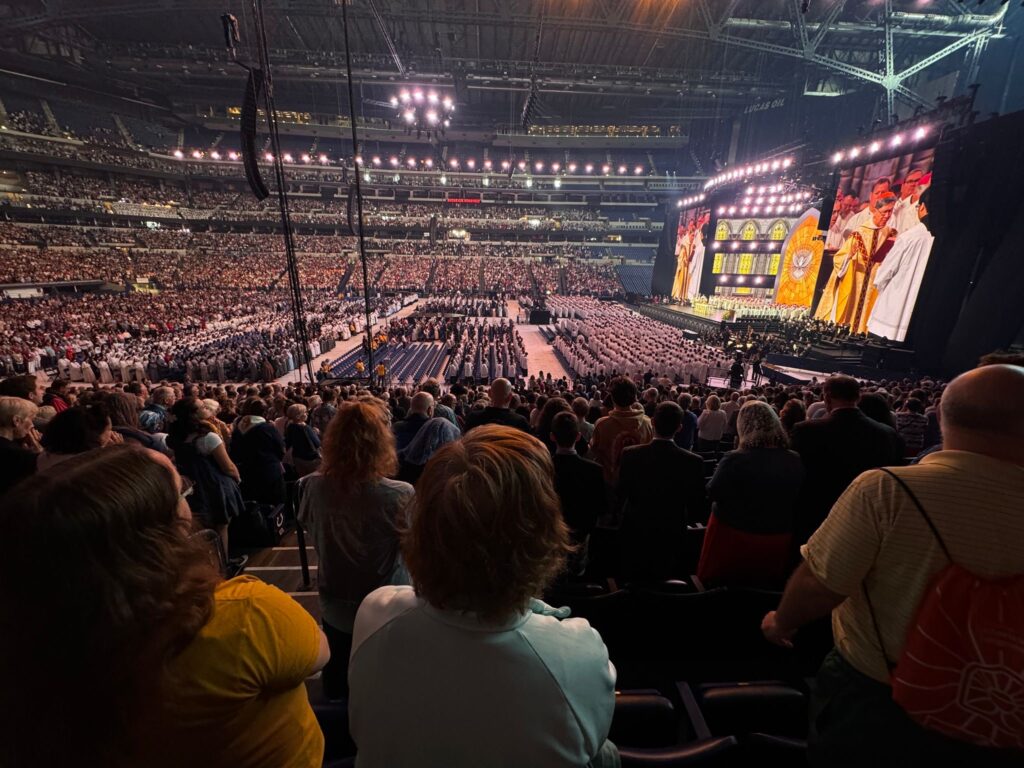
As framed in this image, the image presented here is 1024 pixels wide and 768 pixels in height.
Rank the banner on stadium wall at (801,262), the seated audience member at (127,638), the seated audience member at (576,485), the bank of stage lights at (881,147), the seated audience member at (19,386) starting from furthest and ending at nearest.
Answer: the banner on stadium wall at (801,262) < the bank of stage lights at (881,147) < the seated audience member at (19,386) < the seated audience member at (576,485) < the seated audience member at (127,638)

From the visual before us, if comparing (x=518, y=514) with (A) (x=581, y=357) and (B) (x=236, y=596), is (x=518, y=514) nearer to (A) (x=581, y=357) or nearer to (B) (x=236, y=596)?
(B) (x=236, y=596)

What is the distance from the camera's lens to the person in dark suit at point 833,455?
2.84 meters

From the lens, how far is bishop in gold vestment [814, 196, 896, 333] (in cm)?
1681

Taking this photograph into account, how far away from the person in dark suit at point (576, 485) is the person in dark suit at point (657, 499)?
8.1 inches

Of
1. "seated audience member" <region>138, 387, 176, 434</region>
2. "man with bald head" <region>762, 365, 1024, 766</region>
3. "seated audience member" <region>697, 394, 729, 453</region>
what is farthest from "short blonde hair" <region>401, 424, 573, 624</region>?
"seated audience member" <region>697, 394, 729, 453</region>

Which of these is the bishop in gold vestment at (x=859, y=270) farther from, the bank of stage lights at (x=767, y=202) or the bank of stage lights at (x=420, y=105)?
the bank of stage lights at (x=420, y=105)

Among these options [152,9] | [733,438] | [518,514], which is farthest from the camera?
[152,9]

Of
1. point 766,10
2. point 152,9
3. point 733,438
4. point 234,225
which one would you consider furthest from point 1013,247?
point 234,225

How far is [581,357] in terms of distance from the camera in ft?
60.6

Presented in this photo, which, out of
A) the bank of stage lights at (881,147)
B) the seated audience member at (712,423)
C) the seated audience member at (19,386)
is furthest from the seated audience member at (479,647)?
the bank of stage lights at (881,147)

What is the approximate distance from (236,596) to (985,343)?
18.8 metres

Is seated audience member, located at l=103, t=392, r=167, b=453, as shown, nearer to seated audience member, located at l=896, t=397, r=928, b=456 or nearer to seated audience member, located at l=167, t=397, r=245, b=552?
seated audience member, located at l=167, t=397, r=245, b=552

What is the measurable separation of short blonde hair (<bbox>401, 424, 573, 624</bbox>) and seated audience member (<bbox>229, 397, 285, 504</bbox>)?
150 inches

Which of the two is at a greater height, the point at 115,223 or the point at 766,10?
the point at 766,10
